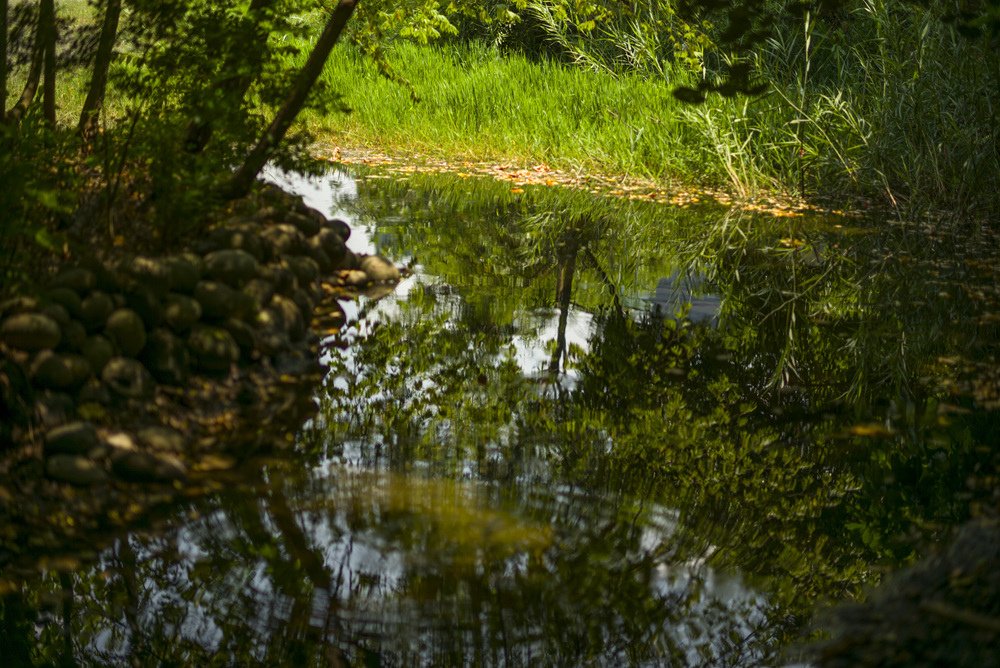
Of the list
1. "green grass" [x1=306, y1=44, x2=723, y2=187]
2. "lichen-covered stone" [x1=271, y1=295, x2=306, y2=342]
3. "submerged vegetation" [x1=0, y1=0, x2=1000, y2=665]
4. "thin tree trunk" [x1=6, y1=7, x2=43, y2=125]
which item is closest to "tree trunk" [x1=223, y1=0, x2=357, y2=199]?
"submerged vegetation" [x1=0, y1=0, x2=1000, y2=665]

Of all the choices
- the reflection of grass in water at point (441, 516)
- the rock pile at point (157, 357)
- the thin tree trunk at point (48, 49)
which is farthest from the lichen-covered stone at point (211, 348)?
the thin tree trunk at point (48, 49)

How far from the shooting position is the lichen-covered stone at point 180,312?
18.0 ft

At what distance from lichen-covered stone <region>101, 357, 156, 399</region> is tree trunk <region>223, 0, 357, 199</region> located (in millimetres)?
2200

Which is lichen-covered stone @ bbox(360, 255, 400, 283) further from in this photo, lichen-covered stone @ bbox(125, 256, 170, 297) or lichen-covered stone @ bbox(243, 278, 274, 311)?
lichen-covered stone @ bbox(125, 256, 170, 297)

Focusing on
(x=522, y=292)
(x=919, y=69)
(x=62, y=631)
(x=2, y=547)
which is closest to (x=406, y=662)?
(x=62, y=631)

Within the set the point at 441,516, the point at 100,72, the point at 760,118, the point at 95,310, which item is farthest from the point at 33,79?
the point at 760,118

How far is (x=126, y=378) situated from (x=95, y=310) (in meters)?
0.33

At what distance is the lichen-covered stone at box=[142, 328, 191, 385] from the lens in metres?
5.26

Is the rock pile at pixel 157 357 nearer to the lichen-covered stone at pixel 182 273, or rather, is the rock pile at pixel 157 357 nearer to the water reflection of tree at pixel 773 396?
the lichen-covered stone at pixel 182 273

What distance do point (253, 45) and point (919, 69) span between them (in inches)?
267

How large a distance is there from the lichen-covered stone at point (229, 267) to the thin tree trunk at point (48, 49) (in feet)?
5.33

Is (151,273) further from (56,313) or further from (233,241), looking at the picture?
(233,241)

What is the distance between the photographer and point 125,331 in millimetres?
5117

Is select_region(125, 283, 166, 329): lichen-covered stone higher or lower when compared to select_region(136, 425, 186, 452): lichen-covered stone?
higher
